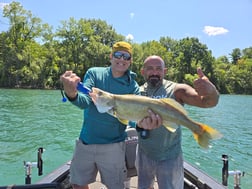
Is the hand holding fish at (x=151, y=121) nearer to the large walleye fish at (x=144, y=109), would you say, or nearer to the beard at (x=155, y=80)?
the large walleye fish at (x=144, y=109)

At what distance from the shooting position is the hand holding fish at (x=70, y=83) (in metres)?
2.75

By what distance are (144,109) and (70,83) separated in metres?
0.74

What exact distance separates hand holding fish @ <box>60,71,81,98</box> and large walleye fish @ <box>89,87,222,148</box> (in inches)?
7.5

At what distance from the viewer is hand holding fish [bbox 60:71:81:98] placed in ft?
9.01

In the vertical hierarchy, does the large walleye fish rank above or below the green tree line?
below

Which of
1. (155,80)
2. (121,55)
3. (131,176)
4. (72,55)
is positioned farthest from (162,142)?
(72,55)

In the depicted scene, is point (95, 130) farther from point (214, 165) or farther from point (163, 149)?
point (214, 165)

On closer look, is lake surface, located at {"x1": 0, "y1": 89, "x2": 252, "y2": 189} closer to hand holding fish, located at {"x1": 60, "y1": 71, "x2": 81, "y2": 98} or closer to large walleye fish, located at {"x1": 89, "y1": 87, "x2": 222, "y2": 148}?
large walleye fish, located at {"x1": 89, "y1": 87, "x2": 222, "y2": 148}

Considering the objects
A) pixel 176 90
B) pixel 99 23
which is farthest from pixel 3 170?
pixel 99 23

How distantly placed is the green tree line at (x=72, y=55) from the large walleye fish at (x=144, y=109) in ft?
146

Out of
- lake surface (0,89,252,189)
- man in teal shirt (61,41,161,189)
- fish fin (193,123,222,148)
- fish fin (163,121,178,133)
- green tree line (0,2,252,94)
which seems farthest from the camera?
green tree line (0,2,252,94)

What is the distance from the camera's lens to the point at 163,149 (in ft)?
10.3

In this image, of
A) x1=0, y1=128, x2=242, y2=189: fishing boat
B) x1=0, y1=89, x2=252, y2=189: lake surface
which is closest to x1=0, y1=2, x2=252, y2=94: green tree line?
x1=0, y1=89, x2=252, y2=189: lake surface

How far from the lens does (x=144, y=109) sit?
2725 millimetres
